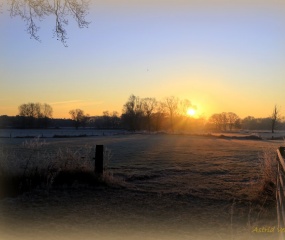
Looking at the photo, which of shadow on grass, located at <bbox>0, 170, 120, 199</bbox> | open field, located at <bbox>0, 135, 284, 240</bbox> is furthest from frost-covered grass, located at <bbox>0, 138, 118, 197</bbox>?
open field, located at <bbox>0, 135, 284, 240</bbox>

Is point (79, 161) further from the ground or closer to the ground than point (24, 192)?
further from the ground

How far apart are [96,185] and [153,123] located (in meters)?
121

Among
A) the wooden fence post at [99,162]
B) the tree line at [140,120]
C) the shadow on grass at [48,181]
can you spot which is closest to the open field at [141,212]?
the shadow on grass at [48,181]

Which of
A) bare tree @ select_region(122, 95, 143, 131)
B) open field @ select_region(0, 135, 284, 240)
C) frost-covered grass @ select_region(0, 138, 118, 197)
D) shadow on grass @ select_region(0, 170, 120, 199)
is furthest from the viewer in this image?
bare tree @ select_region(122, 95, 143, 131)

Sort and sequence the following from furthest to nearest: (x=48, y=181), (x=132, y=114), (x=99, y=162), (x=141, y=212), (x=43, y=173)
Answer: (x=132, y=114)
(x=99, y=162)
(x=43, y=173)
(x=48, y=181)
(x=141, y=212)

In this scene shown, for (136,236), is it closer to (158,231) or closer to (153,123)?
(158,231)

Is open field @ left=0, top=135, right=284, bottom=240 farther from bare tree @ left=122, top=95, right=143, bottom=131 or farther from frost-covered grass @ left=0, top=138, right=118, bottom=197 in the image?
bare tree @ left=122, top=95, right=143, bottom=131

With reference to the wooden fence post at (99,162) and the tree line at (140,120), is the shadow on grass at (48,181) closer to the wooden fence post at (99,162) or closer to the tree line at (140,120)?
the wooden fence post at (99,162)

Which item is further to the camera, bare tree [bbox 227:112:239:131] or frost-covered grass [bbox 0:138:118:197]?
bare tree [bbox 227:112:239:131]

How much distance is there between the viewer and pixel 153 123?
435 ft

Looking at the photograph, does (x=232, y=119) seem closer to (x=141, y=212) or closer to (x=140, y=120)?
(x=140, y=120)

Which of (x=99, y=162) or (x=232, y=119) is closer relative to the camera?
(x=99, y=162)

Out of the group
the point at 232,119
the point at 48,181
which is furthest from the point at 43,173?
the point at 232,119

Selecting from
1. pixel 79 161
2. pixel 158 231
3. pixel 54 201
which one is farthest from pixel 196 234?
pixel 79 161
